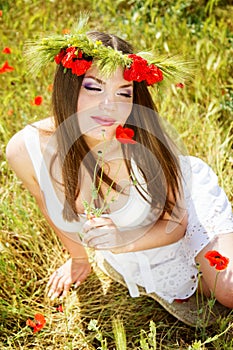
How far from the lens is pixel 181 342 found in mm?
1795

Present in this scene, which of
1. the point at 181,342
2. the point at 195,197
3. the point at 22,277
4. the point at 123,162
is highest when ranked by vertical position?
the point at 123,162

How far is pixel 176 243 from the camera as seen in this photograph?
1858 mm

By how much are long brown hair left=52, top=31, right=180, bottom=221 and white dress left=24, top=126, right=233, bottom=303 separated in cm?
10

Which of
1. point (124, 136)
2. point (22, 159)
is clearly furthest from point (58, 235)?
point (124, 136)

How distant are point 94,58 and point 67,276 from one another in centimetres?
81

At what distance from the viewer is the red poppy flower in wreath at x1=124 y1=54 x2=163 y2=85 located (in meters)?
1.47

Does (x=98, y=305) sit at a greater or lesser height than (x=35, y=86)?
lesser

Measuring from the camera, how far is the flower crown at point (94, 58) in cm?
147

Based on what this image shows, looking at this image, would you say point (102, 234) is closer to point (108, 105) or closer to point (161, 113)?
point (108, 105)

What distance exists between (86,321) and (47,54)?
0.88 meters

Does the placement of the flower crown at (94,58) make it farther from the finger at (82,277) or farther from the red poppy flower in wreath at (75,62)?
the finger at (82,277)

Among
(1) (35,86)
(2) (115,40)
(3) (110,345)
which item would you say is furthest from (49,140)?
(1) (35,86)

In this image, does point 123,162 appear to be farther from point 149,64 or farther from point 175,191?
point 149,64

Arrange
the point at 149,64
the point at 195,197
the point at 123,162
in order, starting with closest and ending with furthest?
1. the point at 149,64
2. the point at 123,162
3. the point at 195,197
